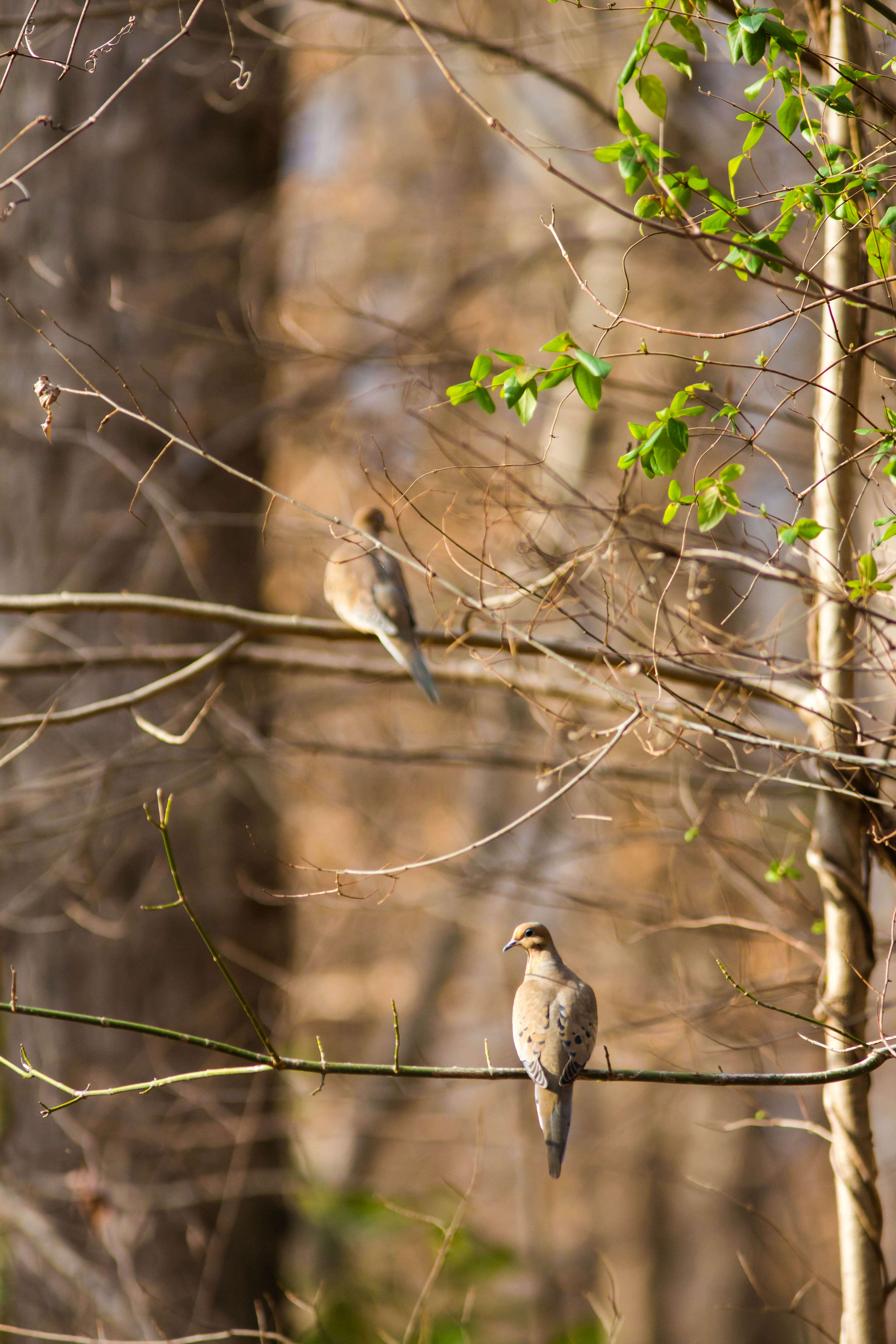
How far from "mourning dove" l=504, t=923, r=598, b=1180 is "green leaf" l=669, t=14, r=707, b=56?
6.55 ft

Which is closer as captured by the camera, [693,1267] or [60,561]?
[60,561]

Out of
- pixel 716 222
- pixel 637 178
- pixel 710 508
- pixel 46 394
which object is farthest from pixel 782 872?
pixel 46 394

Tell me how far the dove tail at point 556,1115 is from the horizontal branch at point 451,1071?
0.42 meters

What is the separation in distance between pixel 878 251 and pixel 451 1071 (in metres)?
1.78

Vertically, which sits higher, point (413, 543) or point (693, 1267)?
point (413, 543)

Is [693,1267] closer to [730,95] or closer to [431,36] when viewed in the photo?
[730,95]

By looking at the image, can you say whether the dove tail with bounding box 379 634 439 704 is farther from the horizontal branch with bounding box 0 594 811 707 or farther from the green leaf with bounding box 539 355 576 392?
the green leaf with bounding box 539 355 576 392

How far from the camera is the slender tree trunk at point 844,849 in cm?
271

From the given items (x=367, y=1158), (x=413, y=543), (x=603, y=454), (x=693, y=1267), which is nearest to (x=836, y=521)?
(x=603, y=454)

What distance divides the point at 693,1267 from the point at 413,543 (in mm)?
11189

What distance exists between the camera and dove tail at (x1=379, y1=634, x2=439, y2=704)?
3.85 meters

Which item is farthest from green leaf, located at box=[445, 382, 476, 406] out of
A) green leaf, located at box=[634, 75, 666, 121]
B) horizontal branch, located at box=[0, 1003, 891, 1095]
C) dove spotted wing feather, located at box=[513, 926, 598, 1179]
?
dove spotted wing feather, located at box=[513, 926, 598, 1179]

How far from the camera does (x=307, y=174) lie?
10.2m

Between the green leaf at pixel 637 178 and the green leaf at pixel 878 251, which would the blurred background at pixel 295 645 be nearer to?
the green leaf at pixel 637 178
